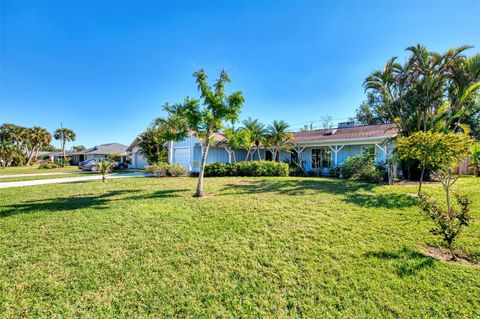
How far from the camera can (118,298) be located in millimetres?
3441

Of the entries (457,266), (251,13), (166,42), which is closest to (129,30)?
(166,42)

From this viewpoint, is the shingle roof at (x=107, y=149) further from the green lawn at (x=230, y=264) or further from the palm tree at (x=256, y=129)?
the green lawn at (x=230, y=264)

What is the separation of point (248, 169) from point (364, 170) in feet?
26.1

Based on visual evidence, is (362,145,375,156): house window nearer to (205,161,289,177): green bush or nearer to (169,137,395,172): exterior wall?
(169,137,395,172): exterior wall

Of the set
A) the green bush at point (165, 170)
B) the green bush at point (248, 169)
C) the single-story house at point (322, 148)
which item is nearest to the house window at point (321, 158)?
the single-story house at point (322, 148)

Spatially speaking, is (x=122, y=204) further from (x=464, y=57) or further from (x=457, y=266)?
(x=464, y=57)

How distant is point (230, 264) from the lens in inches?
169

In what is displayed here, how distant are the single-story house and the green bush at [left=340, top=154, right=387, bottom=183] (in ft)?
5.32

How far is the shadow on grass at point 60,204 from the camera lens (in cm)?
741

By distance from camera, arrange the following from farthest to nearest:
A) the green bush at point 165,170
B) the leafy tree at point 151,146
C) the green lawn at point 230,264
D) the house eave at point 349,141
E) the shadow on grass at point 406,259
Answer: the leafy tree at point 151,146 → the green bush at point 165,170 → the house eave at point 349,141 → the shadow on grass at point 406,259 → the green lawn at point 230,264

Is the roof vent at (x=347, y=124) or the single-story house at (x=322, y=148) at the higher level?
the roof vent at (x=347, y=124)

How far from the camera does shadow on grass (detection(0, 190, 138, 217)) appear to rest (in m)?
7.41

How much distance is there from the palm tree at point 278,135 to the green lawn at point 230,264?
12.1 metres

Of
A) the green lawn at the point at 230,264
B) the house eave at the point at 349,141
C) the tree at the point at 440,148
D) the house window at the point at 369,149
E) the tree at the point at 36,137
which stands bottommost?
the green lawn at the point at 230,264
